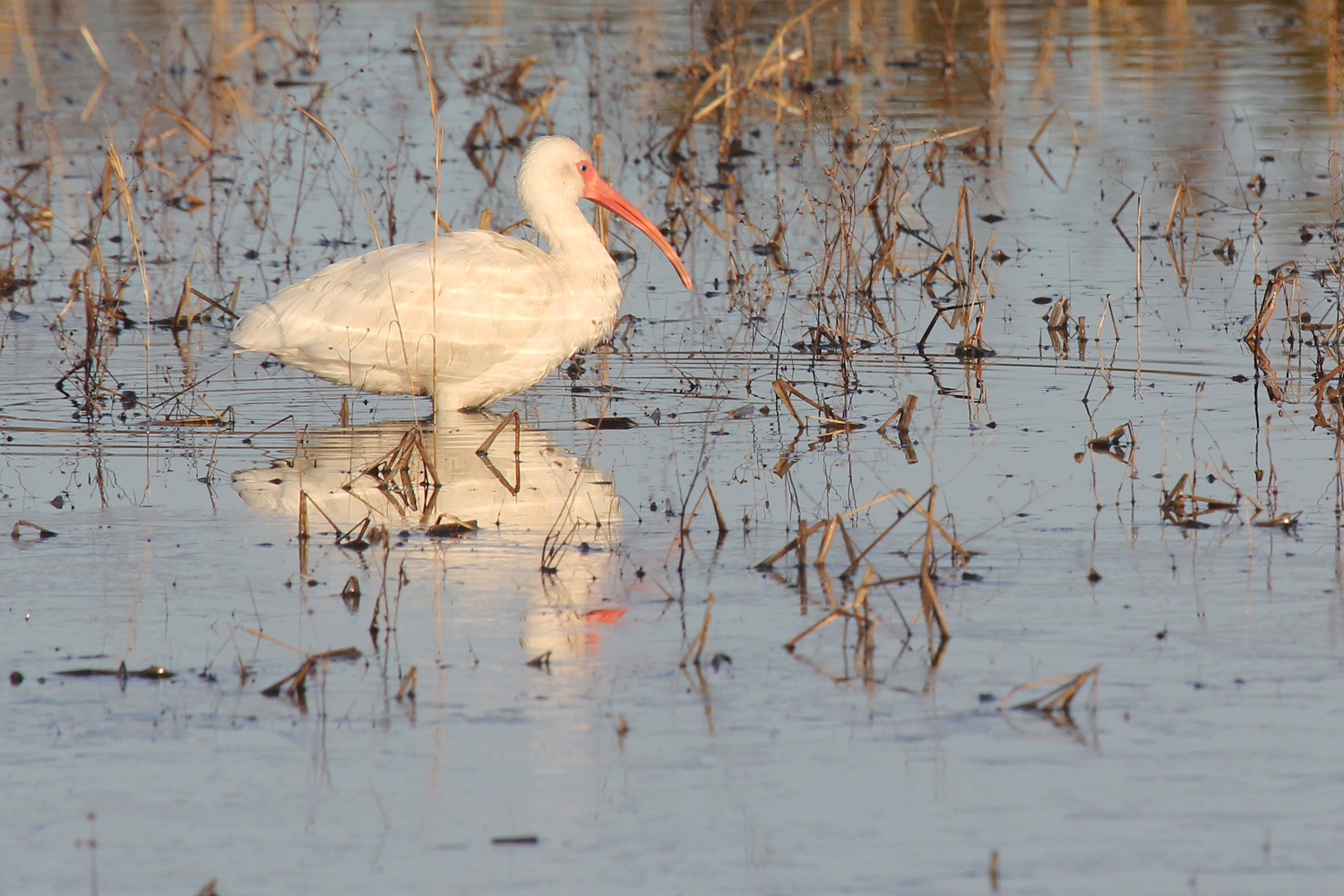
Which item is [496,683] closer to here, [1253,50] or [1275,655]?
[1275,655]

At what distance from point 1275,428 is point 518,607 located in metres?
3.71

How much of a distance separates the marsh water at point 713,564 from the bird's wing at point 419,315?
35 centimetres

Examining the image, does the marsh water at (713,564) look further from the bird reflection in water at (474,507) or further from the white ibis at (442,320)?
the white ibis at (442,320)

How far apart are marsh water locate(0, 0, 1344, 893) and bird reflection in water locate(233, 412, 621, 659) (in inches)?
1.1

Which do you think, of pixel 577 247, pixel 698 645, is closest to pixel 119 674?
pixel 698 645

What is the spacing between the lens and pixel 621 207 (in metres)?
9.83

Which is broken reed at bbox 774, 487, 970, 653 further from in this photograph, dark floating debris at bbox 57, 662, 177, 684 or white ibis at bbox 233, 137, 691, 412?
white ibis at bbox 233, 137, 691, 412

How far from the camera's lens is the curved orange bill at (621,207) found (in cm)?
966

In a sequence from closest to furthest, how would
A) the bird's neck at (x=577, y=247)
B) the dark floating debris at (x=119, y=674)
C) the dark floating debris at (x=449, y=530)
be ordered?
the dark floating debris at (x=119, y=674) → the dark floating debris at (x=449, y=530) → the bird's neck at (x=577, y=247)

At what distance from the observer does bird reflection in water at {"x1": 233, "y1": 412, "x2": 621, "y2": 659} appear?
238 inches

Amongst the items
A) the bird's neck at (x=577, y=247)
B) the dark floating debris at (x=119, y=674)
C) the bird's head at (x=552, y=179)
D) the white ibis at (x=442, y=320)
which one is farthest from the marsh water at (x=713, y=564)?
the bird's head at (x=552, y=179)

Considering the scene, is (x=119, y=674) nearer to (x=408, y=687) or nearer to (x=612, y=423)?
(x=408, y=687)

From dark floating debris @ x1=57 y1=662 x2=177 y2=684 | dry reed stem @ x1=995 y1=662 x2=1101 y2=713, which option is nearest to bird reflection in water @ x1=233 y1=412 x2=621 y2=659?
dark floating debris @ x1=57 y1=662 x2=177 y2=684

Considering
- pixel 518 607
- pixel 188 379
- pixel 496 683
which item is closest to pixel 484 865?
pixel 496 683
